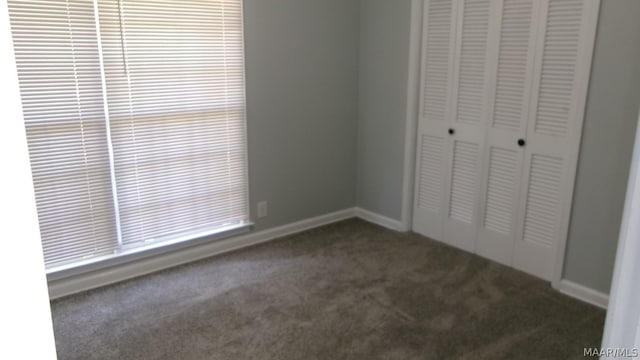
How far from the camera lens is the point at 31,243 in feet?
1.72

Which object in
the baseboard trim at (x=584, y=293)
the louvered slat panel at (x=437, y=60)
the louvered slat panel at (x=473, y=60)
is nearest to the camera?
the baseboard trim at (x=584, y=293)

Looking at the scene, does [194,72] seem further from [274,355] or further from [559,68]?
[559,68]

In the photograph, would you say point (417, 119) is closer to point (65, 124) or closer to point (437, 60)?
point (437, 60)

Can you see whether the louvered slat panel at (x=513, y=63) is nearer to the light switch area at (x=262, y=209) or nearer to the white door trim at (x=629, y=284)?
the light switch area at (x=262, y=209)

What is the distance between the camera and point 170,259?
3279mm

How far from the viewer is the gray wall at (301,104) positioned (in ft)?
11.3

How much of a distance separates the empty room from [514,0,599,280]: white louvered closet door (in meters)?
0.01

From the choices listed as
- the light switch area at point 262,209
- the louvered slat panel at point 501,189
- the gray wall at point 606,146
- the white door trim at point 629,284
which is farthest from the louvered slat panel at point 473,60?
the white door trim at point 629,284

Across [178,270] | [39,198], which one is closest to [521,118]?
[178,270]

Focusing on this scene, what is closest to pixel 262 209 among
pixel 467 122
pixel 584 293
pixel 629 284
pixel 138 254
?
pixel 138 254

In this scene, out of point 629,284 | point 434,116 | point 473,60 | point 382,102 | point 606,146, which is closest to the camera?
point 629,284

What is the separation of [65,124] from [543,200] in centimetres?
277

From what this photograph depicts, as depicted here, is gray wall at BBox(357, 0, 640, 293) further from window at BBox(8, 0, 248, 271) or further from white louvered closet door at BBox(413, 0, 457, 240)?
window at BBox(8, 0, 248, 271)

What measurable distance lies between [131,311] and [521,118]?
8.26ft
